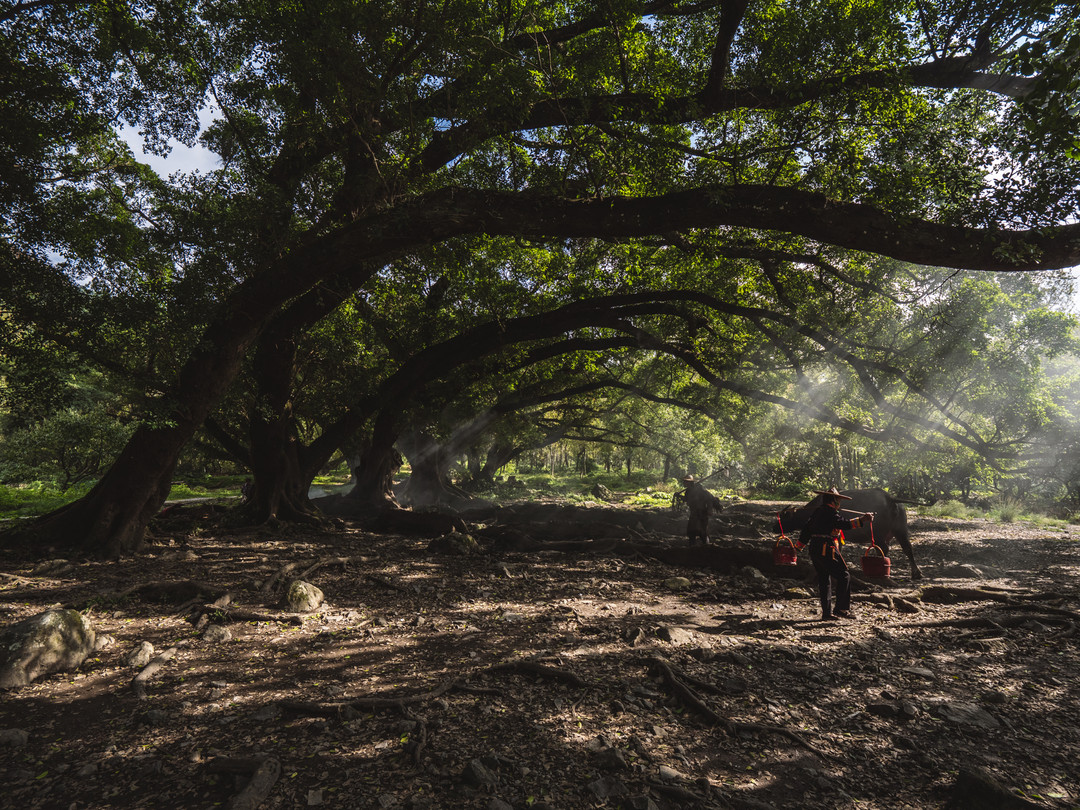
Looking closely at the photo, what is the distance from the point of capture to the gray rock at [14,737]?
9.80 feet

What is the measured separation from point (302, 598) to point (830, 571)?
21.8ft

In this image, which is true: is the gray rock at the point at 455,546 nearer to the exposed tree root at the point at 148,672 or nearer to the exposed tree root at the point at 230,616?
the exposed tree root at the point at 230,616

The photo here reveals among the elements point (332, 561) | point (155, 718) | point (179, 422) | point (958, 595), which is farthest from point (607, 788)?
point (179, 422)

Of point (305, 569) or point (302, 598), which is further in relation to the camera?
point (305, 569)

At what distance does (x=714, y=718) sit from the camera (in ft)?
11.9

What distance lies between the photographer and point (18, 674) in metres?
3.77

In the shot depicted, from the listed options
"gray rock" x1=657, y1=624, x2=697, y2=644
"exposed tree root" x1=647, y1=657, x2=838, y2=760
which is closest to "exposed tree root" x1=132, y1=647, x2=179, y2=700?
"exposed tree root" x1=647, y1=657, x2=838, y2=760

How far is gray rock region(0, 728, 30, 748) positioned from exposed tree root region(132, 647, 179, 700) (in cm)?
63

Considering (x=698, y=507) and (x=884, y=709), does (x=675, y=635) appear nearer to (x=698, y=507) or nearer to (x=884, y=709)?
(x=884, y=709)

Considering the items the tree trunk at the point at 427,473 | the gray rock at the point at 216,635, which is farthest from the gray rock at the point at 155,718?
the tree trunk at the point at 427,473

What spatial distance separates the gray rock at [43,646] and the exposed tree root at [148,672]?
0.59 metres

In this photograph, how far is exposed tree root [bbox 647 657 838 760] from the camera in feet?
11.1

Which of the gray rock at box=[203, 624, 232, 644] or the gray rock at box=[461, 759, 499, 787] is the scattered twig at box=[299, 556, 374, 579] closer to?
the gray rock at box=[203, 624, 232, 644]

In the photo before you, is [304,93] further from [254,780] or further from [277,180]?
[254,780]
